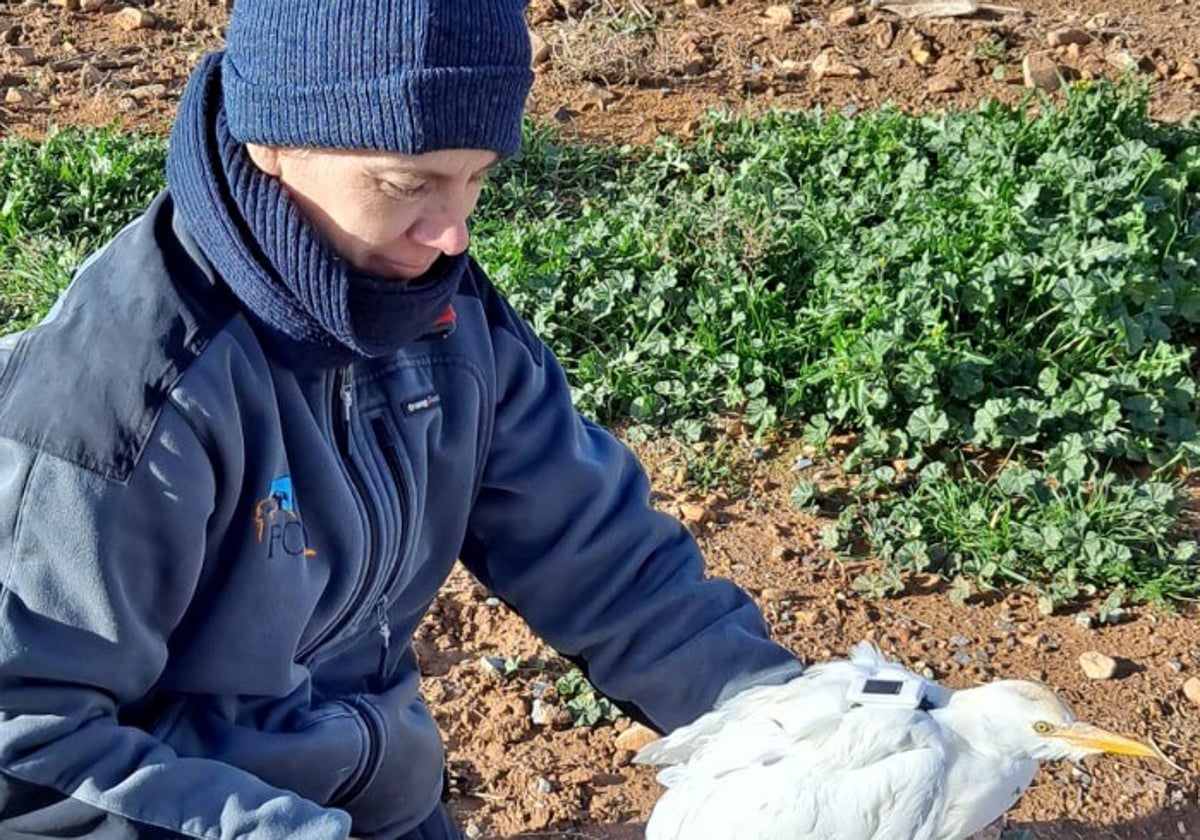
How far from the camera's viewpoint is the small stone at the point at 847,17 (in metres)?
6.86

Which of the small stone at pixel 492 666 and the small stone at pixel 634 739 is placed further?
the small stone at pixel 492 666

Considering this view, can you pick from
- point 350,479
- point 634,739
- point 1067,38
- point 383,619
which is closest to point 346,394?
point 350,479

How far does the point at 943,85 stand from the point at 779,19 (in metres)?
0.84

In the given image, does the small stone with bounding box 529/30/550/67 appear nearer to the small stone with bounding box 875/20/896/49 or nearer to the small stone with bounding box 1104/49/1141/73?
the small stone with bounding box 875/20/896/49

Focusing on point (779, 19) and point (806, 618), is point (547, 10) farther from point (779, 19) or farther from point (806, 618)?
point (806, 618)

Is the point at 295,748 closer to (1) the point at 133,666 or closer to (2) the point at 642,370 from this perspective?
(1) the point at 133,666

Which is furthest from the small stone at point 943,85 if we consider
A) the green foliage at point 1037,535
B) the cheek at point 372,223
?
the cheek at point 372,223

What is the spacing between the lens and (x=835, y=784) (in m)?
2.55

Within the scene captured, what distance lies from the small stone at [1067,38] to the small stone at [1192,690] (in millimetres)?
3456

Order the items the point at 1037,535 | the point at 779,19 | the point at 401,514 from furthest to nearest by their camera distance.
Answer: the point at 779,19, the point at 1037,535, the point at 401,514

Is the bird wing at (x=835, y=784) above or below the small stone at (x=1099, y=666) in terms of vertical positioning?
above

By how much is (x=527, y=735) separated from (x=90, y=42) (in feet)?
13.0

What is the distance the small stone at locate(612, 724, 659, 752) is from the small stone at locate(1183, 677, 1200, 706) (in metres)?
1.24

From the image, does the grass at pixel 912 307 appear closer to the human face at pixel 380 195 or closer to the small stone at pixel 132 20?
the small stone at pixel 132 20
